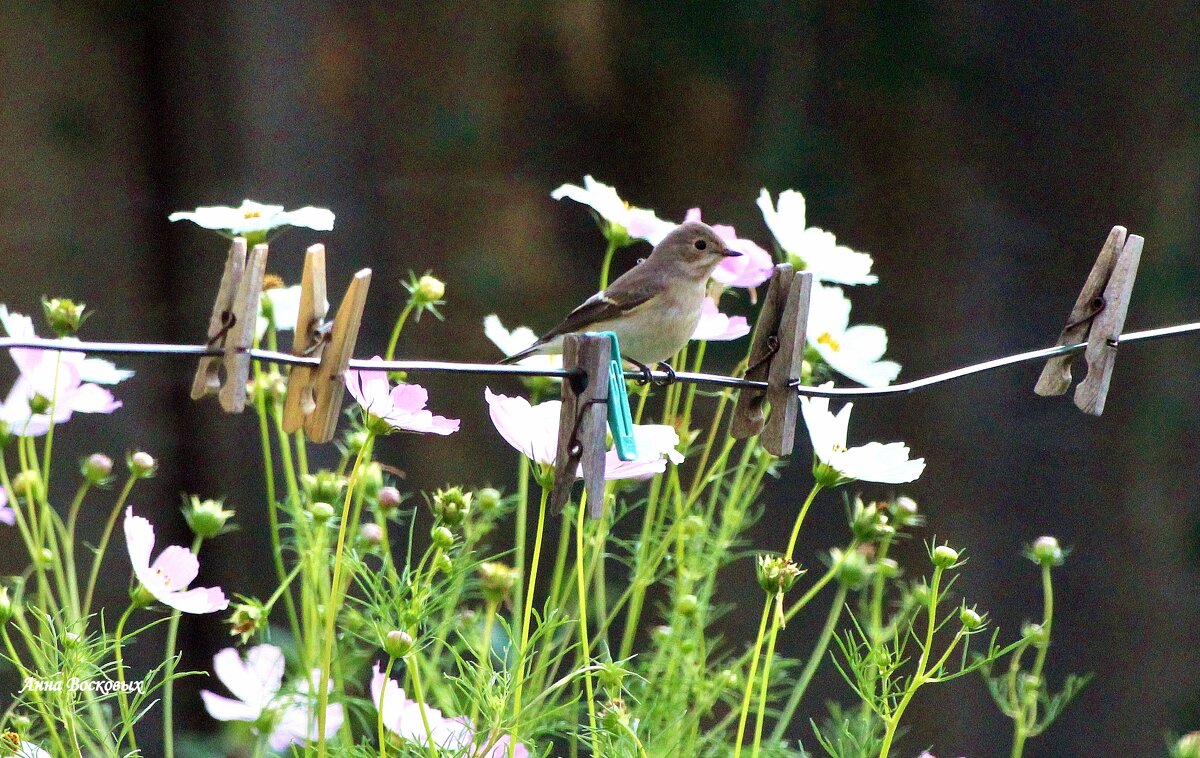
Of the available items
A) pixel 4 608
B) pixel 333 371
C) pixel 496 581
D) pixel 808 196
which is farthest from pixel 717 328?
pixel 808 196

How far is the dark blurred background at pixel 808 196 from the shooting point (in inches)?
68.6

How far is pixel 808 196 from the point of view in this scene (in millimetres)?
1785

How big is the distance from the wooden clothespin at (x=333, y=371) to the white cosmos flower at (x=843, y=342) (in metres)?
0.43

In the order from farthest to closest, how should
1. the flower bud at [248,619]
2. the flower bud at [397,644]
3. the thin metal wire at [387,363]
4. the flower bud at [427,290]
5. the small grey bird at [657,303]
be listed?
the small grey bird at [657,303] → the flower bud at [427,290] → the flower bud at [248,619] → the flower bud at [397,644] → the thin metal wire at [387,363]

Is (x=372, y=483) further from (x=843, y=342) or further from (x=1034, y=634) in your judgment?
(x=1034, y=634)

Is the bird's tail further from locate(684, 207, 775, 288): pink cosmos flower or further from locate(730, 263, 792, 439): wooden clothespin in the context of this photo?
locate(730, 263, 792, 439): wooden clothespin

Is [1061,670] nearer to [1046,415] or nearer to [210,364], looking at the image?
[1046,415]

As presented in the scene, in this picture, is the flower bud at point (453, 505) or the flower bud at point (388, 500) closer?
the flower bud at point (453, 505)

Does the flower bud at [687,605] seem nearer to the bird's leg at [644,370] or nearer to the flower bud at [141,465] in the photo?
the bird's leg at [644,370]

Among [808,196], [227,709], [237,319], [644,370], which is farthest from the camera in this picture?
[808,196]

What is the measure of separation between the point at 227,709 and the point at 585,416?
35cm

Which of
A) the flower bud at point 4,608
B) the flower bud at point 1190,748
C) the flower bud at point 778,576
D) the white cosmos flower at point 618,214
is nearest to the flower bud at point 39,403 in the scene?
the flower bud at point 4,608

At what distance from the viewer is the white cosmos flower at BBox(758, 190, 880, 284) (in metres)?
0.97

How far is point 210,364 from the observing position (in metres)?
0.62
